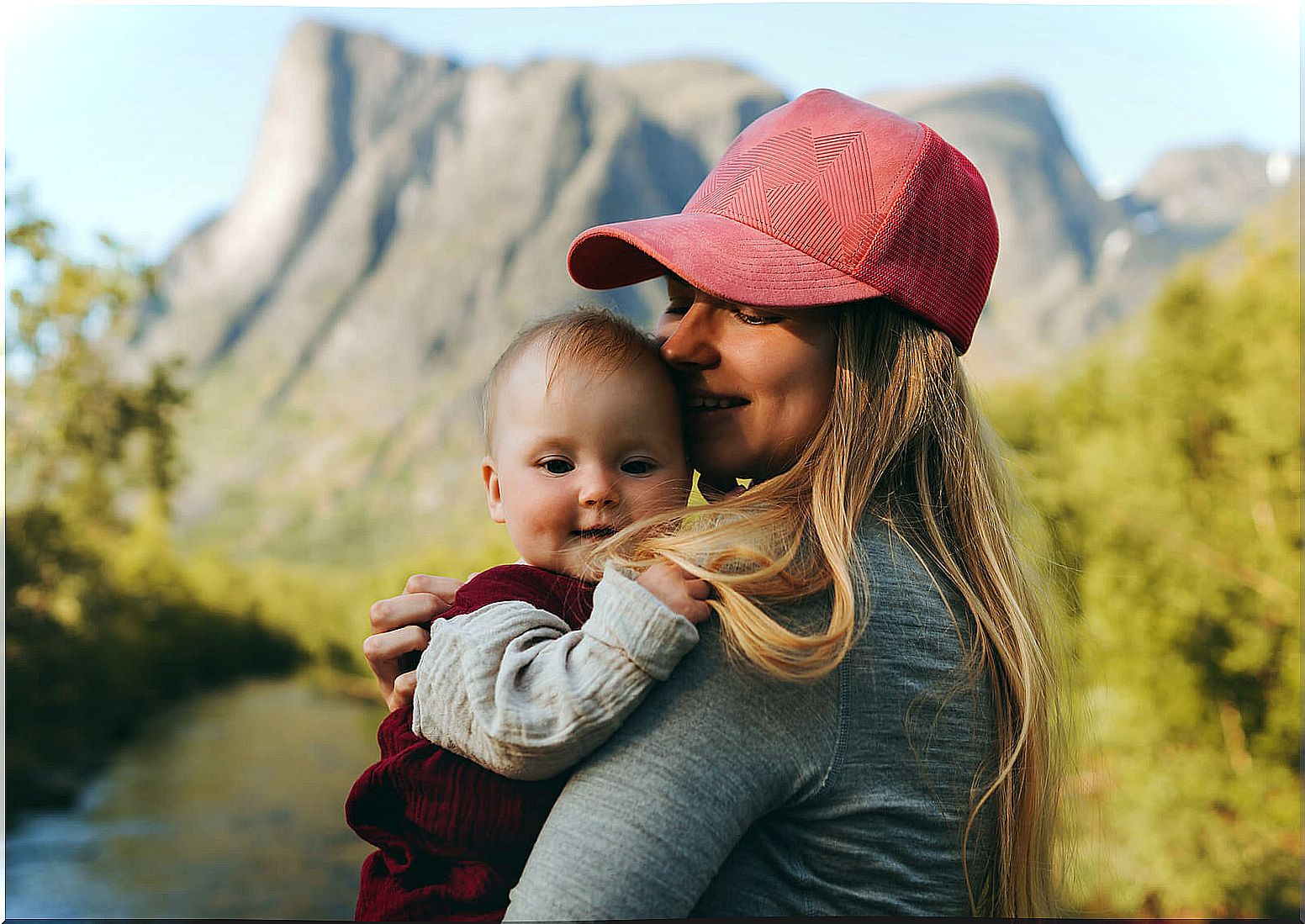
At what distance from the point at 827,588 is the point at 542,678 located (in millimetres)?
208

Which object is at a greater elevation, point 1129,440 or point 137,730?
point 1129,440

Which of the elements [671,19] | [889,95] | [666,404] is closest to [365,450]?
[671,19]

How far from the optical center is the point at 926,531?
95 cm

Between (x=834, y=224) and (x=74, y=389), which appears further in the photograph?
(x=74, y=389)

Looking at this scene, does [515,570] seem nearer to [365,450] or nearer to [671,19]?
[365,450]

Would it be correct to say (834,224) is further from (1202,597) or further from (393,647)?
(1202,597)

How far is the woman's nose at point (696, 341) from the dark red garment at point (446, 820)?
0.24m

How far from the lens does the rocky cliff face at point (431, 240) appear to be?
22.6 meters

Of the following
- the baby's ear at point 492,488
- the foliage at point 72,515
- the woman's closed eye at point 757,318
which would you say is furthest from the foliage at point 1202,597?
the foliage at point 72,515

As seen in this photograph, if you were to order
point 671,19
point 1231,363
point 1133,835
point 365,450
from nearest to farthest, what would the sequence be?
point 1133,835 → point 1231,363 → point 365,450 → point 671,19

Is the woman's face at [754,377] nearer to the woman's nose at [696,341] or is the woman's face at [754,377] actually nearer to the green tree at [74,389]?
the woman's nose at [696,341]

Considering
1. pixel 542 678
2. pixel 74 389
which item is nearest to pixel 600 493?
pixel 542 678

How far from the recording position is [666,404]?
1011 millimetres

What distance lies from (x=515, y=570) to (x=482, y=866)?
0.75 feet
